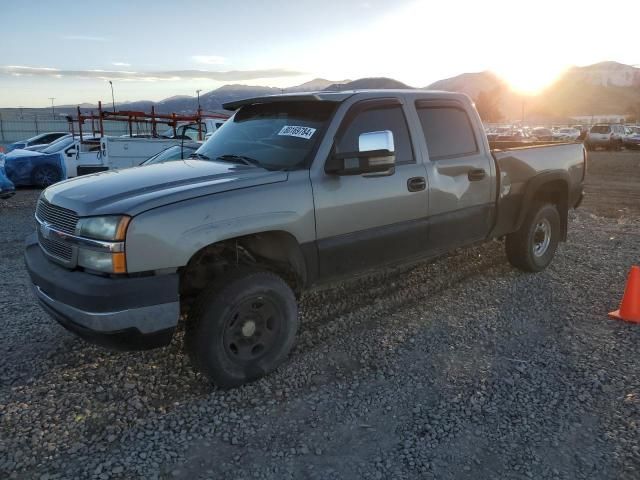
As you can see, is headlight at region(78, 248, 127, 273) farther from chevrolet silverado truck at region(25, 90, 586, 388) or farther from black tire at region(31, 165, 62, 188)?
black tire at region(31, 165, 62, 188)

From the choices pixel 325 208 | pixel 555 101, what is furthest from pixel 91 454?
pixel 555 101

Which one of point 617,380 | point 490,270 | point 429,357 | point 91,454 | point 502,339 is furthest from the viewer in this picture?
point 490,270

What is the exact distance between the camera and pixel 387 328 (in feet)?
15.0

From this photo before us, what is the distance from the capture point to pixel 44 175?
47.5ft

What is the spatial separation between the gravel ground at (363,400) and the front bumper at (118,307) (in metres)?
0.55

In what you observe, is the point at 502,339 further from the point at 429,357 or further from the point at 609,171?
the point at 609,171

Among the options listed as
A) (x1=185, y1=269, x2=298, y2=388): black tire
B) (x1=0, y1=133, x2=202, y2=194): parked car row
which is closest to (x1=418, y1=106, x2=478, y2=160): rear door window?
(x1=185, y1=269, x2=298, y2=388): black tire

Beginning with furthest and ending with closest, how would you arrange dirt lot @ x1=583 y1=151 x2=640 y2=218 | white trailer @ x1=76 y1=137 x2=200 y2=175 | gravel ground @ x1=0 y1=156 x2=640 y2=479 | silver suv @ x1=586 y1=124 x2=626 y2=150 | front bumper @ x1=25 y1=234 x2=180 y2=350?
silver suv @ x1=586 y1=124 x2=626 y2=150
white trailer @ x1=76 y1=137 x2=200 y2=175
dirt lot @ x1=583 y1=151 x2=640 y2=218
front bumper @ x1=25 y1=234 x2=180 y2=350
gravel ground @ x1=0 y1=156 x2=640 y2=479

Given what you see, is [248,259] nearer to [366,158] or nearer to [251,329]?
[251,329]

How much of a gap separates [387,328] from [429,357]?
58 centimetres

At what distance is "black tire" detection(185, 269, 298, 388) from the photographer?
3.33 metres

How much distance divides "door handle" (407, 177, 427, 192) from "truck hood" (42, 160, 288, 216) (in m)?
1.17

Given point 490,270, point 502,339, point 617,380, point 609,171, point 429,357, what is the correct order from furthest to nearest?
point 609,171 < point 490,270 < point 502,339 < point 429,357 < point 617,380

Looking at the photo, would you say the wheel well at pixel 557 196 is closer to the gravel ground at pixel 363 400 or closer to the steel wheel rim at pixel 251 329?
the gravel ground at pixel 363 400
